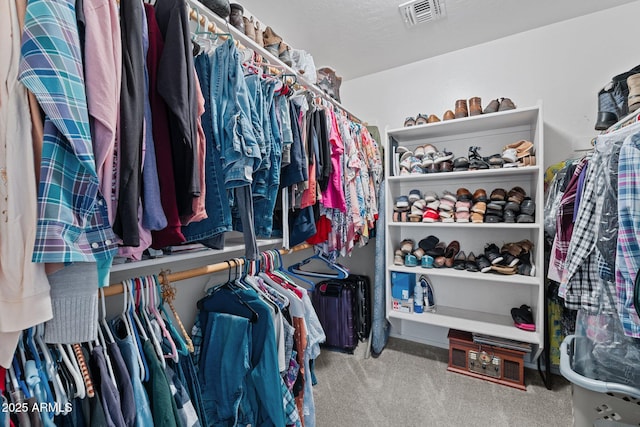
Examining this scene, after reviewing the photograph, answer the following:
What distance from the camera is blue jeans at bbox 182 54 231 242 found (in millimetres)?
888

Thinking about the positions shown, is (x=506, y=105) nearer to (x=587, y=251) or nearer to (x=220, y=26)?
(x=587, y=251)

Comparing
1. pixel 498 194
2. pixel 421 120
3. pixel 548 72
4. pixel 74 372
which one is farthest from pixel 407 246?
pixel 74 372

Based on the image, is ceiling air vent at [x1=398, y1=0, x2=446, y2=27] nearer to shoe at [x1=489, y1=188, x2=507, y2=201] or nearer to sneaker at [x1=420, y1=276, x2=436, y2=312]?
shoe at [x1=489, y1=188, x2=507, y2=201]

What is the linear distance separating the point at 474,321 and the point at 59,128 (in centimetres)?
248

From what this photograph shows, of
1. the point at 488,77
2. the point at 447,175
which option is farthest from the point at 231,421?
the point at 488,77

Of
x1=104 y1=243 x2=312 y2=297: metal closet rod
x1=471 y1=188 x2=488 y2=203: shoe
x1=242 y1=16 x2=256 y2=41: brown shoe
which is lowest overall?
x1=104 y1=243 x2=312 y2=297: metal closet rod

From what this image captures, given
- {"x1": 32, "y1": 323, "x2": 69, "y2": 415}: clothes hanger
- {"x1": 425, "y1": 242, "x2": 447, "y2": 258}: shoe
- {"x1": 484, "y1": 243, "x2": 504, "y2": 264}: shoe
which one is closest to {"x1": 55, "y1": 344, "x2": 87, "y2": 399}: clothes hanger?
{"x1": 32, "y1": 323, "x2": 69, "y2": 415}: clothes hanger

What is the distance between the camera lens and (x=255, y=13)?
6.23 ft

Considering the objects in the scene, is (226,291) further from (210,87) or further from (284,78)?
(284,78)

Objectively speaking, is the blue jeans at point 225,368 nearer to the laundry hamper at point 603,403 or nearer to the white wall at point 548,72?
the laundry hamper at point 603,403

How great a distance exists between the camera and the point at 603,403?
3.42 ft

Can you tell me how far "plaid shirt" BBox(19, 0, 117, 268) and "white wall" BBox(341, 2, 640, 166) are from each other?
235cm

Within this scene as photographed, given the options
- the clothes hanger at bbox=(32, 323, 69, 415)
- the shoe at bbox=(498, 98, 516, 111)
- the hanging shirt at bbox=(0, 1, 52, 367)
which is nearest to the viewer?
the hanging shirt at bbox=(0, 1, 52, 367)

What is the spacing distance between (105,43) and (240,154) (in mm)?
394
